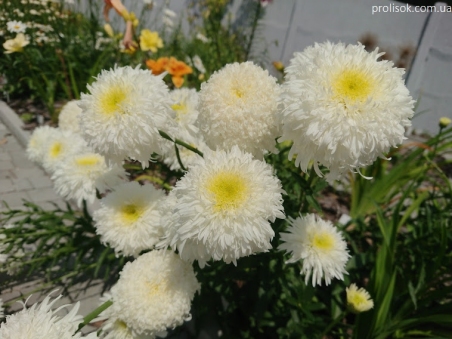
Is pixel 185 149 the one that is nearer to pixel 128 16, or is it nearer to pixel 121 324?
pixel 121 324

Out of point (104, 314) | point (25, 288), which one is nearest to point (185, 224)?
point (104, 314)

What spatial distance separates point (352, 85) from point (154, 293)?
737 millimetres

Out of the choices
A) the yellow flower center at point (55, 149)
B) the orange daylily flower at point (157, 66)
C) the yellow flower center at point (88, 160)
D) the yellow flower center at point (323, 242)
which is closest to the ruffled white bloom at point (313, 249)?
the yellow flower center at point (323, 242)

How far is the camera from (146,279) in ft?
3.21

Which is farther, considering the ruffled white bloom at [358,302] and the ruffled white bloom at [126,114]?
the ruffled white bloom at [358,302]

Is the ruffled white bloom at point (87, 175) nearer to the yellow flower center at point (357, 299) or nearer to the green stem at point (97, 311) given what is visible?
the green stem at point (97, 311)

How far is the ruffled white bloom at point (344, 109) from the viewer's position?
2.22ft

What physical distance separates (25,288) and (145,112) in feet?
4.68

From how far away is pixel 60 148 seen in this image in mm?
1393

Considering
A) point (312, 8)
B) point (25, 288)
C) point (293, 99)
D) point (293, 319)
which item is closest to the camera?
point (293, 99)

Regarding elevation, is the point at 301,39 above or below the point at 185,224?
above

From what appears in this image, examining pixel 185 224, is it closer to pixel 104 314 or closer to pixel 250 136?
pixel 250 136

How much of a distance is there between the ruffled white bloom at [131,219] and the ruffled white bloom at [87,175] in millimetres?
95

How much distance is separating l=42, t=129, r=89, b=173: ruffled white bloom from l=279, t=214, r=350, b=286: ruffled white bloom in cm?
83
